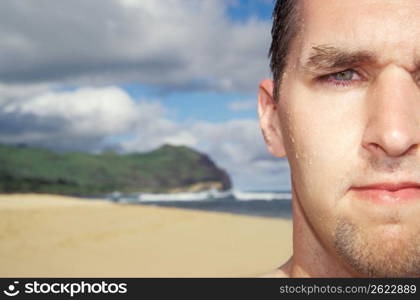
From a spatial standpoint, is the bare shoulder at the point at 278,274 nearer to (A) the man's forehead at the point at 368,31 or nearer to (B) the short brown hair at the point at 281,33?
(B) the short brown hair at the point at 281,33

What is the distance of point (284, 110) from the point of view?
164cm

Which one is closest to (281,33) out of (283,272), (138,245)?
(283,272)

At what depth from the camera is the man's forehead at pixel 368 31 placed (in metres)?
1.32

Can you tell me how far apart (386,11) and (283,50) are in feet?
1.45

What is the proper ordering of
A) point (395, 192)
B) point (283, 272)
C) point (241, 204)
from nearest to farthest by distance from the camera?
point (395, 192) → point (283, 272) → point (241, 204)

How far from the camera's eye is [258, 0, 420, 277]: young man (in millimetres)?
1211

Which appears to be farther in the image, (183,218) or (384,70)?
(183,218)

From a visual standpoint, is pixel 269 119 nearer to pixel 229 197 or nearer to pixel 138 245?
pixel 138 245

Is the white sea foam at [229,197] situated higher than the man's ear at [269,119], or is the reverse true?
the white sea foam at [229,197]

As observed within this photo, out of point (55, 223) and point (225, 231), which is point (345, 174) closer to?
point (225, 231)

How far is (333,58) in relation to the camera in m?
1.43

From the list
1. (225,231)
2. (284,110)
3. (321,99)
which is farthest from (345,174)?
(225,231)

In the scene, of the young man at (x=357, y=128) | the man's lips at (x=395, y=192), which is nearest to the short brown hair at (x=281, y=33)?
the young man at (x=357, y=128)

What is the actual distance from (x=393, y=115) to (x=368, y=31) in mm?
300
